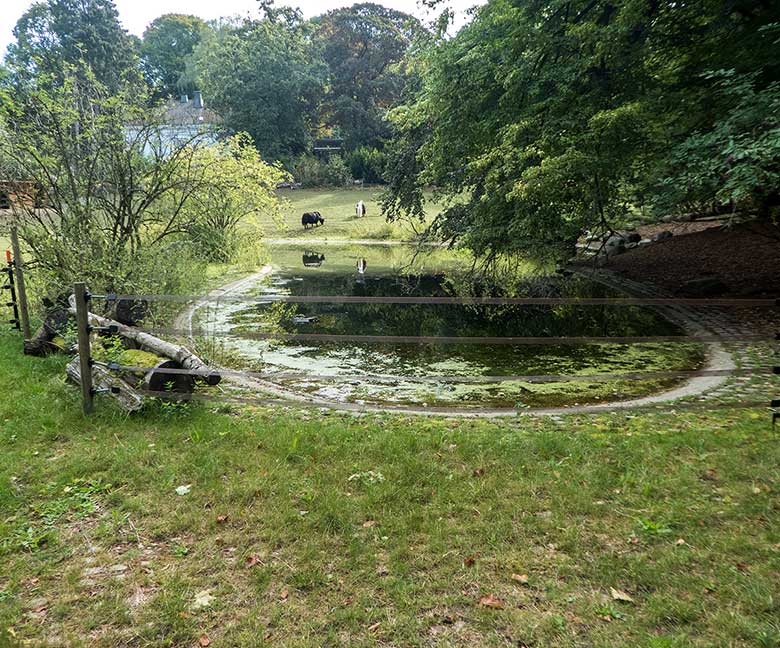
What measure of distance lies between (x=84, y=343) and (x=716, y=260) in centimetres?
1302

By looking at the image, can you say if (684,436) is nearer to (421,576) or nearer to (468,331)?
(421,576)

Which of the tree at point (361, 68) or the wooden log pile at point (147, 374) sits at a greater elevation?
the tree at point (361, 68)

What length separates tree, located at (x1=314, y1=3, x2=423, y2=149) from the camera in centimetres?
4253

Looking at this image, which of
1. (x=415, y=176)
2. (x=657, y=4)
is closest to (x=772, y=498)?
(x=657, y=4)

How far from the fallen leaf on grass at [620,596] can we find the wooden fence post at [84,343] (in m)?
4.20

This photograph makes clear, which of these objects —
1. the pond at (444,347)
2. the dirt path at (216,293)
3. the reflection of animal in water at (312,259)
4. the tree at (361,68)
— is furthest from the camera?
the tree at (361,68)

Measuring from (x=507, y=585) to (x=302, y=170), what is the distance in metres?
38.2

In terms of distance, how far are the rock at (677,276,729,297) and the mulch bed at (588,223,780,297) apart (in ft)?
0.53

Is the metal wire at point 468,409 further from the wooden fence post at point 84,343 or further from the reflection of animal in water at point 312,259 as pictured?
the reflection of animal in water at point 312,259

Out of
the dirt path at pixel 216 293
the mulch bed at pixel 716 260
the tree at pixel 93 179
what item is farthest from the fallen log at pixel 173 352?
the mulch bed at pixel 716 260

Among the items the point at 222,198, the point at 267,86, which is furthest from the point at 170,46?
the point at 222,198

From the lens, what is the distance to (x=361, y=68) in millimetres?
43812

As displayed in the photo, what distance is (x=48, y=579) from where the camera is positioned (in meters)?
2.77

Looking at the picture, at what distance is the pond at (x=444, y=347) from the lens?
248 inches
